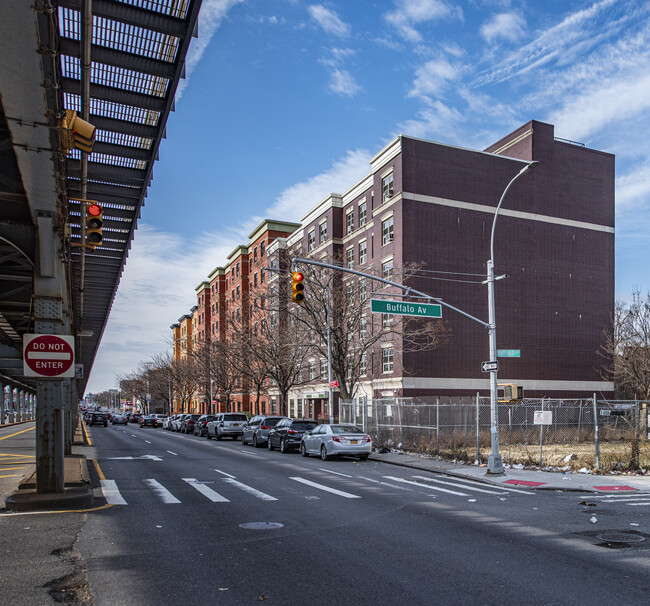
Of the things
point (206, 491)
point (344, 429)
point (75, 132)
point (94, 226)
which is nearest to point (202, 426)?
point (344, 429)

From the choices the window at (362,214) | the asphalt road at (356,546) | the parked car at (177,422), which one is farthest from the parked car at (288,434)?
the parked car at (177,422)

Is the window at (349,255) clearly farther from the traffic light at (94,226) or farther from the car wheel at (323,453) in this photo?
the traffic light at (94,226)

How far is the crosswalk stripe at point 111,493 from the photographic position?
12.8 metres

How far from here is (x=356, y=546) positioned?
8.60 meters

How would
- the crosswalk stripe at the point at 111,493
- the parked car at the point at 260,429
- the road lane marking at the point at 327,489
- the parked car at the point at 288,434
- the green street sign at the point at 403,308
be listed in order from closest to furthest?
1. the crosswalk stripe at the point at 111,493
2. the road lane marking at the point at 327,489
3. the green street sign at the point at 403,308
4. the parked car at the point at 288,434
5. the parked car at the point at 260,429

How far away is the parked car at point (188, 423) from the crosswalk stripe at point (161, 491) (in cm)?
3606

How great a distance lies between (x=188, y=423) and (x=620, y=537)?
47.1 metres

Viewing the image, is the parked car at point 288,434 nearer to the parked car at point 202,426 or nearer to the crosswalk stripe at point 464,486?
the crosswalk stripe at point 464,486

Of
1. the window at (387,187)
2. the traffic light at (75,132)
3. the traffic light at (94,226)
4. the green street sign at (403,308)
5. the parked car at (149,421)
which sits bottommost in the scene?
the parked car at (149,421)

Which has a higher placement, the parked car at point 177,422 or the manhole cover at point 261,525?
the manhole cover at point 261,525

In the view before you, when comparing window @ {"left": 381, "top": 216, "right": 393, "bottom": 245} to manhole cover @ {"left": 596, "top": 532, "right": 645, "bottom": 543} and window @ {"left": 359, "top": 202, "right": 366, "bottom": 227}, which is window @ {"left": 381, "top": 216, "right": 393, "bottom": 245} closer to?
window @ {"left": 359, "top": 202, "right": 366, "bottom": 227}

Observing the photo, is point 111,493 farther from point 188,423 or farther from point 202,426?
point 188,423

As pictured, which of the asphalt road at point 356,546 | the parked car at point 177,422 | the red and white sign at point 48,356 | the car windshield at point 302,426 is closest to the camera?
Result: the asphalt road at point 356,546

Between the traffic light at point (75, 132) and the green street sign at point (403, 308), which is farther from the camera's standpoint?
the green street sign at point (403, 308)
